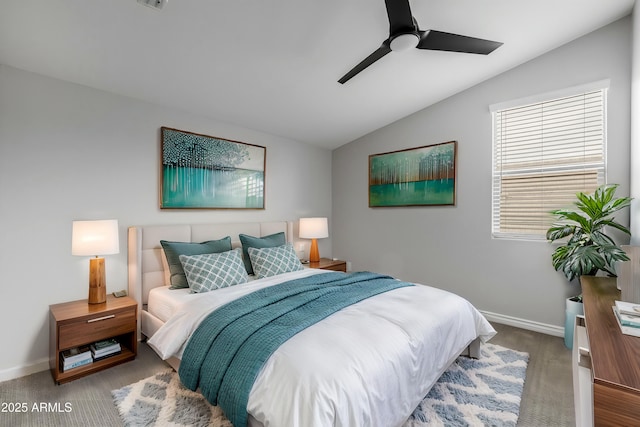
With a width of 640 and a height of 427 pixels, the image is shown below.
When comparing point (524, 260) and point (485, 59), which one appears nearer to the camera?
point (485, 59)

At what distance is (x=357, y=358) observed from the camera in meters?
1.44

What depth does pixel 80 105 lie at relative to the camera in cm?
256

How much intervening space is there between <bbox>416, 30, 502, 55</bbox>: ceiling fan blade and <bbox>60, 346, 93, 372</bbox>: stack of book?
337cm

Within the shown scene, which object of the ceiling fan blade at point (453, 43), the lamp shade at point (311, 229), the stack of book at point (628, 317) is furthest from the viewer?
the lamp shade at point (311, 229)

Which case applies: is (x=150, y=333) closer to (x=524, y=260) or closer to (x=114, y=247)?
(x=114, y=247)

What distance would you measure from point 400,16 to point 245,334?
6.53ft

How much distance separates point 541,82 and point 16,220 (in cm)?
492

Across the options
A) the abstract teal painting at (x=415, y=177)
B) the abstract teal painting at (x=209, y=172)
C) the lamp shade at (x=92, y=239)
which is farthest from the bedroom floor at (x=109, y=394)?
the abstract teal painting at (x=415, y=177)

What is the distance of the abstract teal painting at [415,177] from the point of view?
370cm

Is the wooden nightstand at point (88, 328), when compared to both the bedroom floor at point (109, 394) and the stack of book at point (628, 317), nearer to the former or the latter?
the bedroom floor at point (109, 394)

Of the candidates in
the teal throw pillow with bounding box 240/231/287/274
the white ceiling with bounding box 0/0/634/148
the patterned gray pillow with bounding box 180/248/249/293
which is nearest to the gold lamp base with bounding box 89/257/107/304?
the patterned gray pillow with bounding box 180/248/249/293

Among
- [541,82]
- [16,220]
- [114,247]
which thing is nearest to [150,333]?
[114,247]

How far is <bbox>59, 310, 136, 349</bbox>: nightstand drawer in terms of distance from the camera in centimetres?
217

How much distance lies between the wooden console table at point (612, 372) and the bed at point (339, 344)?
0.75 m
